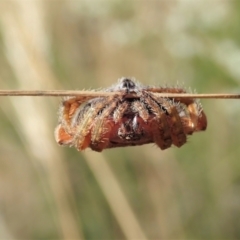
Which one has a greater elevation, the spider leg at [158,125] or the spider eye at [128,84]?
the spider eye at [128,84]

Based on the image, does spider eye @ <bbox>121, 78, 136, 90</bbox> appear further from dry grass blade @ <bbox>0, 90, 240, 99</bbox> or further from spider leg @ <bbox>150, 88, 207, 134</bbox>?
spider leg @ <bbox>150, 88, 207, 134</bbox>

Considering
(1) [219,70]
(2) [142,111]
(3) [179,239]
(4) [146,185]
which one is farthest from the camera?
(4) [146,185]

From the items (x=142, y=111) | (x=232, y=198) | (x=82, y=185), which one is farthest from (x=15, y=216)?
(x=142, y=111)

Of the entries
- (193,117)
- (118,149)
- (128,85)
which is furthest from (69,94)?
(118,149)

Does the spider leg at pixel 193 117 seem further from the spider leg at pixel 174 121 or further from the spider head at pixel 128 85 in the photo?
the spider head at pixel 128 85

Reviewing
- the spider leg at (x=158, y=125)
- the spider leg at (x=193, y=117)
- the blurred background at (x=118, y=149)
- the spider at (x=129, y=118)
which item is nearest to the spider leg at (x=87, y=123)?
the spider at (x=129, y=118)

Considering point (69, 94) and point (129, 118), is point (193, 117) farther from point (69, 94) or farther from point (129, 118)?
point (69, 94)

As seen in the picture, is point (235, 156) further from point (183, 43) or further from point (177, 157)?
point (183, 43)
